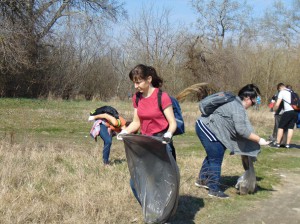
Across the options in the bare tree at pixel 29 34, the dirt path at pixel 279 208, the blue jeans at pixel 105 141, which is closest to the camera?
the dirt path at pixel 279 208

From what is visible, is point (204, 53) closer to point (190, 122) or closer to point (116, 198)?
point (190, 122)

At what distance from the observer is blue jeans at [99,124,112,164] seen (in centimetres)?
805

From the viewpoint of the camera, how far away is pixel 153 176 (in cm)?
505

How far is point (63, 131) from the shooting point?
14.3m

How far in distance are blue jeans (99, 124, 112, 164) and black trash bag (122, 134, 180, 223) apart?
9.63 feet

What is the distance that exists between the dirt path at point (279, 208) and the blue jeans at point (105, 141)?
9.38 feet

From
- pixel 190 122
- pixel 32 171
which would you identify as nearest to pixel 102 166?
pixel 32 171

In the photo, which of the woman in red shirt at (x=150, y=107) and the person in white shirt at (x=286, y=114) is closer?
the woman in red shirt at (x=150, y=107)

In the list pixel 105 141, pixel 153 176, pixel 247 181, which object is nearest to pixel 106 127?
pixel 105 141

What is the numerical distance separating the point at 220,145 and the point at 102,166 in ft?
7.01

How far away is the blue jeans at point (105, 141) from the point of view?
805 cm

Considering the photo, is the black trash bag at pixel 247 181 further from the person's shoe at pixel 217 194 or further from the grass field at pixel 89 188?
the person's shoe at pixel 217 194

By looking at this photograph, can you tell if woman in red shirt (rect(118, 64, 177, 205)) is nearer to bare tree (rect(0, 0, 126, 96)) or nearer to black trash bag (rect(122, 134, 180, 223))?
black trash bag (rect(122, 134, 180, 223))

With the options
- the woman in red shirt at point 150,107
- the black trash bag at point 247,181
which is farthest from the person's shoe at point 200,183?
the woman in red shirt at point 150,107
